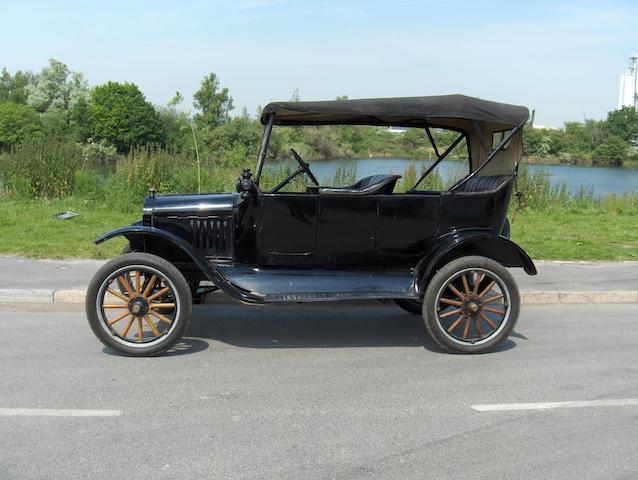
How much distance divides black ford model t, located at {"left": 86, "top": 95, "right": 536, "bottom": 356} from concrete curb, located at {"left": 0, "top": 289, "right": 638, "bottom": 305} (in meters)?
1.68

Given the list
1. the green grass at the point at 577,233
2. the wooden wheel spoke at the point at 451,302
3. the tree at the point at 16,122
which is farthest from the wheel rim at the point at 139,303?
the tree at the point at 16,122

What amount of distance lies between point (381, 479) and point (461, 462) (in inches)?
20.2

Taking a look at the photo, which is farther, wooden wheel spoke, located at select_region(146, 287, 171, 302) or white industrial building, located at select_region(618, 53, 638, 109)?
white industrial building, located at select_region(618, 53, 638, 109)

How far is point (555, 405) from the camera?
459cm

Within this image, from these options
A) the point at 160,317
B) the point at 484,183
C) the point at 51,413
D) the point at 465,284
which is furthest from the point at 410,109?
the point at 51,413

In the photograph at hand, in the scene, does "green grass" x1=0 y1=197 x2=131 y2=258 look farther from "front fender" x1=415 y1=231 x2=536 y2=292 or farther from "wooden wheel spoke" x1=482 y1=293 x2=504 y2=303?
"wooden wheel spoke" x1=482 y1=293 x2=504 y2=303

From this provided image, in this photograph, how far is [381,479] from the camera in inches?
136

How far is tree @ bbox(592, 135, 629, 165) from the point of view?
43.8 metres

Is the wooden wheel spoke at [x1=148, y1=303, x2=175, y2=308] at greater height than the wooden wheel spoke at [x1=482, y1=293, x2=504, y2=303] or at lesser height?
lesser

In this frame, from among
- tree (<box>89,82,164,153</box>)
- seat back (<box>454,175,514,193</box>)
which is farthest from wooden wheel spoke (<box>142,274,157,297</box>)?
tree (<box>89,82,164,153</box>)

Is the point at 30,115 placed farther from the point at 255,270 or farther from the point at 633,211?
the point at 255,270

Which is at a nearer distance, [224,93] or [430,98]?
[430,98]

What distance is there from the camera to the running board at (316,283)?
18.5 ft

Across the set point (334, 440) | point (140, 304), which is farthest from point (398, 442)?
point (140, 304)
